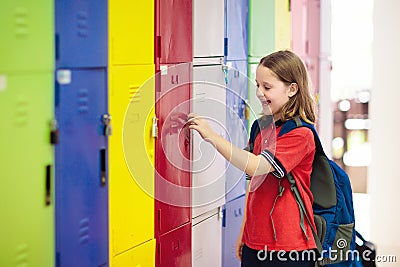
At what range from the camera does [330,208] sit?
2.74 metres

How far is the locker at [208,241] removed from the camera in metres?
3.17

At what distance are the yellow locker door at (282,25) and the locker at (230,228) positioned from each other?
3.43 ft

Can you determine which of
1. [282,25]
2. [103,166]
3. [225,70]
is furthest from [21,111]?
[282,25]

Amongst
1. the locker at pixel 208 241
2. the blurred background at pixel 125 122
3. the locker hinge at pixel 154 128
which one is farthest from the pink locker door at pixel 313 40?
the locker hinge at pixel 154 128

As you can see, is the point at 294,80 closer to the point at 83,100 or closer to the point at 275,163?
the point at 275,163

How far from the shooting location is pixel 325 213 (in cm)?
274

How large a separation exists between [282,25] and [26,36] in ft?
8.44

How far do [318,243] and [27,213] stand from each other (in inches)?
47.8

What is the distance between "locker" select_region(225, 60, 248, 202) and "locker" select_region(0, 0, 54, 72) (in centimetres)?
142

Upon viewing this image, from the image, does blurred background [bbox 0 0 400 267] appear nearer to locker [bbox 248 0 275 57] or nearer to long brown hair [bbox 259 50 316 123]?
locker [bbox 248 0 275 57]

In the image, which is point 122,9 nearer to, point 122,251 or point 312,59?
point 122,251

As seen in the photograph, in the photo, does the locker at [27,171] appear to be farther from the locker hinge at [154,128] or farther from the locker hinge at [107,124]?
the locker hinge at [154,128]

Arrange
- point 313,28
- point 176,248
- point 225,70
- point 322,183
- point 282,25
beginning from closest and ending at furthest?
point 322,183 → point 176,248 → point 225,70 → point 282,25 → point 313,28

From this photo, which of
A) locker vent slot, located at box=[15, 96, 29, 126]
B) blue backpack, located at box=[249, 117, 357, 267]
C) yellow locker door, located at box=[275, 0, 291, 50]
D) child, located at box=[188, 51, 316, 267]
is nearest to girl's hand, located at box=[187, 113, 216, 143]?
child, located at box=[188, 51, 316, 267]
